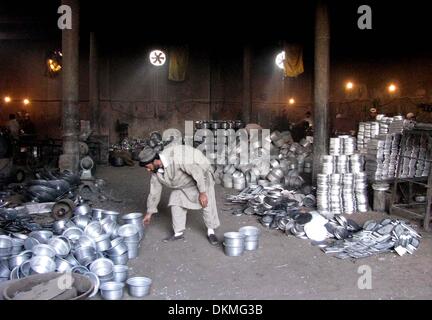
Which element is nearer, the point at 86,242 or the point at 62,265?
the point at 62,265

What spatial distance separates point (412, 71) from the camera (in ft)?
59.5

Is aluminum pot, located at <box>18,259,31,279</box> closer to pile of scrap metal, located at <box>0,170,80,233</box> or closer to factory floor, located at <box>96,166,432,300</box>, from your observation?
factory floor, located at <box>96,166,432,300</box>

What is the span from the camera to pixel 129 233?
6758 mm

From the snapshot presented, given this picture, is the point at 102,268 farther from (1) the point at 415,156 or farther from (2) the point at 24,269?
(1) the point at 415,156

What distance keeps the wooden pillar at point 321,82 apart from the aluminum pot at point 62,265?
7.63 metres

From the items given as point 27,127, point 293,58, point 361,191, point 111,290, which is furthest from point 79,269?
point 27,127

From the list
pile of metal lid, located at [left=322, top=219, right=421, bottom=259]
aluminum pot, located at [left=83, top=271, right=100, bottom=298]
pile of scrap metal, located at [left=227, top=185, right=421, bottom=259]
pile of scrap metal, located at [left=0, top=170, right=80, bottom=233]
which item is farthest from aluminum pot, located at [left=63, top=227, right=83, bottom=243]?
pile of metal lid, located at [left=322, top=219, right=421, bottom=259]

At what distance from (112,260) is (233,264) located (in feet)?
5.49

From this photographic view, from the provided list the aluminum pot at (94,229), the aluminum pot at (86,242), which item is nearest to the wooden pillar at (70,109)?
the aluminum pot at (94,229)

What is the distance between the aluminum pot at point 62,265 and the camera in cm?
553

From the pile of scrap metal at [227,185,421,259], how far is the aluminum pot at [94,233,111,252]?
3.26 metres

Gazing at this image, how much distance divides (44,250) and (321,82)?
8410 millimetres

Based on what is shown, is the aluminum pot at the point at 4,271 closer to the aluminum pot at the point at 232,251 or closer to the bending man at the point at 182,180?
the bending man at the point at 182,180
